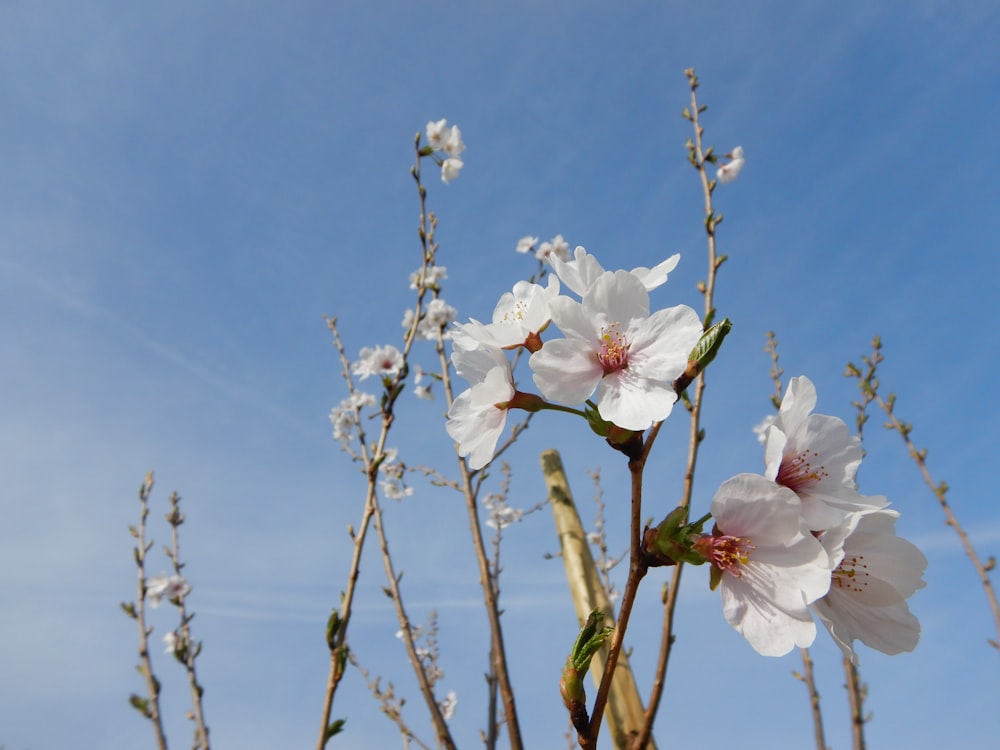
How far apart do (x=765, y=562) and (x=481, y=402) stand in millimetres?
456

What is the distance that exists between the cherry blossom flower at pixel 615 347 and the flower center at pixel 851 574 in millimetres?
323

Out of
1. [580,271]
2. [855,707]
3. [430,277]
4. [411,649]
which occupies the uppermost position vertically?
[430,277]

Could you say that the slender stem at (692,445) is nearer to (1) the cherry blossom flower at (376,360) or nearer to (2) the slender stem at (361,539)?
(2) the slender stem at (361,539)

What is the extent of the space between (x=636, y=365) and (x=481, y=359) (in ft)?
0.77

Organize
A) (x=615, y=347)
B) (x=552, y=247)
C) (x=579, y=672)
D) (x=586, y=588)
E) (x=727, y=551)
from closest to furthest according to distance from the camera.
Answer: (x=579, y=672) < (x=727, y=551) < (x=615, y=347) < (x=586, y=588) < (x=552, y=247)

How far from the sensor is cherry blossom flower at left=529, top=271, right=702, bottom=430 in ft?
2.96

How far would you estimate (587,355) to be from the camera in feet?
3.10

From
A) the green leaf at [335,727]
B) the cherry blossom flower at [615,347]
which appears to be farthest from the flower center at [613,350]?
the green leaf at [335,727]

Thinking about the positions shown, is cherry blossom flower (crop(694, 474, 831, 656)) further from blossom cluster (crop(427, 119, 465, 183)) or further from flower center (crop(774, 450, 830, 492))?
blossom cluster (crop(427, 119, 465, 183))

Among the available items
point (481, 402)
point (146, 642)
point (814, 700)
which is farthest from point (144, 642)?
point (814, 700)

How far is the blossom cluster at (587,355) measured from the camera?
0.90 meters

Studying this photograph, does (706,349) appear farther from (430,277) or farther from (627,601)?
(430,277)

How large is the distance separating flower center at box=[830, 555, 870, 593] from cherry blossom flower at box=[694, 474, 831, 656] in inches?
3.6

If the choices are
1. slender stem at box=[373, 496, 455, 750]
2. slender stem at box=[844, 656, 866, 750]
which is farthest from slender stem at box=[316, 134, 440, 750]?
slender stem at box=[844, 656, 866, 750]
